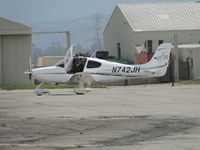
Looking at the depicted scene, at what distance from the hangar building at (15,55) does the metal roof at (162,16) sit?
20938 mm

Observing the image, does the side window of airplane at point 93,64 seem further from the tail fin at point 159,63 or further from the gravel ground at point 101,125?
the gravel ground at point 101,125

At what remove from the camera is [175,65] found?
2223 inches

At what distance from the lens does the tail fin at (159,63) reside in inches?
1654

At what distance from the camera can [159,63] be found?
4300 centimetres

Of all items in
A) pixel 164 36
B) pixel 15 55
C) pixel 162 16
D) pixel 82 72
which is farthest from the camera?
pixel 162 16

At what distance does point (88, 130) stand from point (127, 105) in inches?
360

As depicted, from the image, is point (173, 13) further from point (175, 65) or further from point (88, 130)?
point (88, 130)

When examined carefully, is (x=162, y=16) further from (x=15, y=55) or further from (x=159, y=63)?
(x=159, y=63)

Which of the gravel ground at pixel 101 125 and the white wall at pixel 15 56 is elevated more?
the white wall at pixel 15 56

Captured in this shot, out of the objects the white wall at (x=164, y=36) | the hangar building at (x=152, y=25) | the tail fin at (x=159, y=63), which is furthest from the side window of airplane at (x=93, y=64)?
the white wall at (x=164, y=36)

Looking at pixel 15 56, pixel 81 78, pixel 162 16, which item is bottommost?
pixel 81 78

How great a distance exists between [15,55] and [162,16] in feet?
87.3

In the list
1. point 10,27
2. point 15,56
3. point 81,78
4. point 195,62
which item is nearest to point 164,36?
point 195,62

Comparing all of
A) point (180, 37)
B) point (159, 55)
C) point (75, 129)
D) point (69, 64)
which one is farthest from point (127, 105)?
point (180, 37)
